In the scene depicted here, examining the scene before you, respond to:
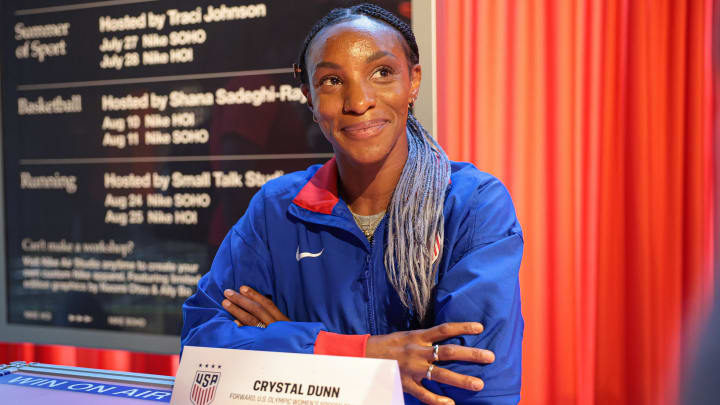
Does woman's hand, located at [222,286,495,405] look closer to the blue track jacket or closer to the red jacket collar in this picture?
the blue track jacket

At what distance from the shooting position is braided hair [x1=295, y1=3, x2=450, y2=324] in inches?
48.6

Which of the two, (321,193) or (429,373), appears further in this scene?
(321,193)

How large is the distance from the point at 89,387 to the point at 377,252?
782 millimetres

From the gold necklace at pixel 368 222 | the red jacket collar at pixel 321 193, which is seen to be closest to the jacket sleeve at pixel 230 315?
the red jacket collar at pixel 321 193

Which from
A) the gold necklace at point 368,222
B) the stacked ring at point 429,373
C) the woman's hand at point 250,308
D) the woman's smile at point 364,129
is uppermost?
the woman's smile at point 364,129

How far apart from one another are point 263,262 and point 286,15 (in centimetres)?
110

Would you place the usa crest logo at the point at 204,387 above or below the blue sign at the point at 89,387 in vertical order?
above

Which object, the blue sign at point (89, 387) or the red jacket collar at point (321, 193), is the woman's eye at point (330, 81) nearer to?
the red jacket collar at point (321, 193)

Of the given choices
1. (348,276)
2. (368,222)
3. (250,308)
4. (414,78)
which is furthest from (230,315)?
(414,78)

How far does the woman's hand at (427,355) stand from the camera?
1033 millimetres

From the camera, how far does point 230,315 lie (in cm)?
131

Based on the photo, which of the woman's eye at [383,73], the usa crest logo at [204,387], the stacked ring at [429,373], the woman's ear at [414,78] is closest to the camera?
the usa crest logo at [204,387]

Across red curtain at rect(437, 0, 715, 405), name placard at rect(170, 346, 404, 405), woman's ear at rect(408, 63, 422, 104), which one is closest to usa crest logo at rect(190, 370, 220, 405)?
name placard at rect(170, 346, 404, 405)

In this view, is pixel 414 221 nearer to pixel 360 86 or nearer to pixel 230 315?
pixel 360 86
